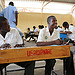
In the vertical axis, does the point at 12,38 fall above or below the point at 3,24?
below

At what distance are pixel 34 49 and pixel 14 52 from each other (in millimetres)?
209

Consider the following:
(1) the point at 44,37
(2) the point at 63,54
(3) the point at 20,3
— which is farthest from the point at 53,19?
(3) the point at 20,3

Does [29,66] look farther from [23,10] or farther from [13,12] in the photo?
[23,10]

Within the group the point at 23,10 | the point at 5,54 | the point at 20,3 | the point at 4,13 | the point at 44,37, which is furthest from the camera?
the point at 23,10

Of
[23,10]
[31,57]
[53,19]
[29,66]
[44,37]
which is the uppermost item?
[23,10]

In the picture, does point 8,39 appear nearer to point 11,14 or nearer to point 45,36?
point 45,36

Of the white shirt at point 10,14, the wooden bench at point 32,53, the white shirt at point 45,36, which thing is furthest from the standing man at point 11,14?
the wooden bench at point 32,53

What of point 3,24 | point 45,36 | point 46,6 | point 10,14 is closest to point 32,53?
point 3,24

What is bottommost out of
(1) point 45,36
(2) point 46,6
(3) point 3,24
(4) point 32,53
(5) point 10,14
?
(4) point 32,53

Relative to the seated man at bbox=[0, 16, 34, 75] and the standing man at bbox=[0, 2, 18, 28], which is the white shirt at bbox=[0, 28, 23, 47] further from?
the standing man at bbox=[0, 2, 18, 28]

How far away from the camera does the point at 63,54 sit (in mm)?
1254

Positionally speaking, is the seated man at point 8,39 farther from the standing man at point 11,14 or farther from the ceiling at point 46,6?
the ceiling at point 46,6

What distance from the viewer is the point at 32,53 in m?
1.17

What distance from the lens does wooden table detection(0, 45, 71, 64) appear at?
43.3 inches
